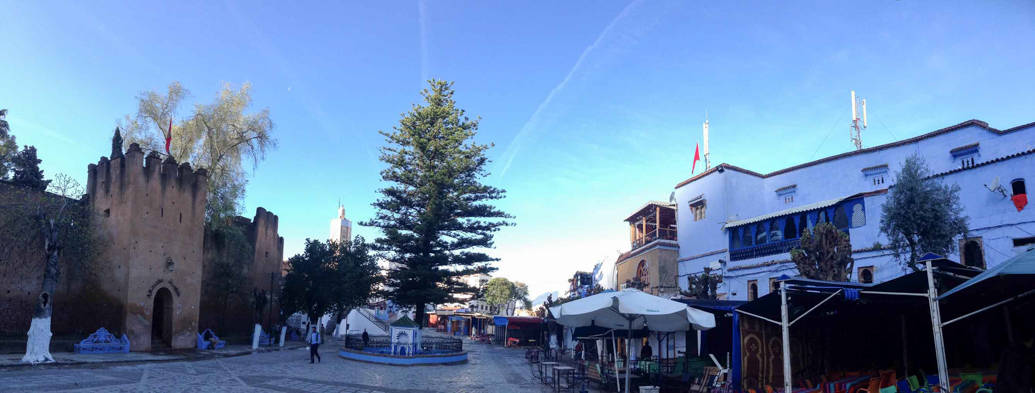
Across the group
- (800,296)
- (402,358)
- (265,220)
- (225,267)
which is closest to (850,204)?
(800,296)

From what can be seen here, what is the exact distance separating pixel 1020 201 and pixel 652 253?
45.2 ft

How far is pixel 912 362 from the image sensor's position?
9.40 meters

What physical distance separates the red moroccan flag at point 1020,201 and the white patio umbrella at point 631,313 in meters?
10.3

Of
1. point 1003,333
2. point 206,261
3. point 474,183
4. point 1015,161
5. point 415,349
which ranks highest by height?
point 474,183

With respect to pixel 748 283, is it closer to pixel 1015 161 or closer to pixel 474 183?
pixel 1015 161

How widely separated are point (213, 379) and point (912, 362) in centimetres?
1309

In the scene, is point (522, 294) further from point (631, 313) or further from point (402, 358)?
point (631, 313)

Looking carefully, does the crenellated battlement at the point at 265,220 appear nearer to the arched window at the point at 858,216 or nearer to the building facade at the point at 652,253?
the building facade at the point at 652,253

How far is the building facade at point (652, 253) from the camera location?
25484mm

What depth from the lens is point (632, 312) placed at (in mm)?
8461

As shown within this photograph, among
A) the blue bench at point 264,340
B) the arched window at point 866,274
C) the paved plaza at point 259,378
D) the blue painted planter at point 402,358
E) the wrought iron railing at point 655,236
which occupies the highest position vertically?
the wrought iron railing at point 655,236

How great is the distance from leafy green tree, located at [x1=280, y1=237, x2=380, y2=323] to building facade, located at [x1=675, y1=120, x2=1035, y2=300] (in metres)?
15.1

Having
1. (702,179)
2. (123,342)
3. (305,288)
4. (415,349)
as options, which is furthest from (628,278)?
(123,342)

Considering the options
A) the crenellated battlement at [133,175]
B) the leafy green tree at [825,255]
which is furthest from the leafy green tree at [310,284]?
the leafy green tree at [825,255]
